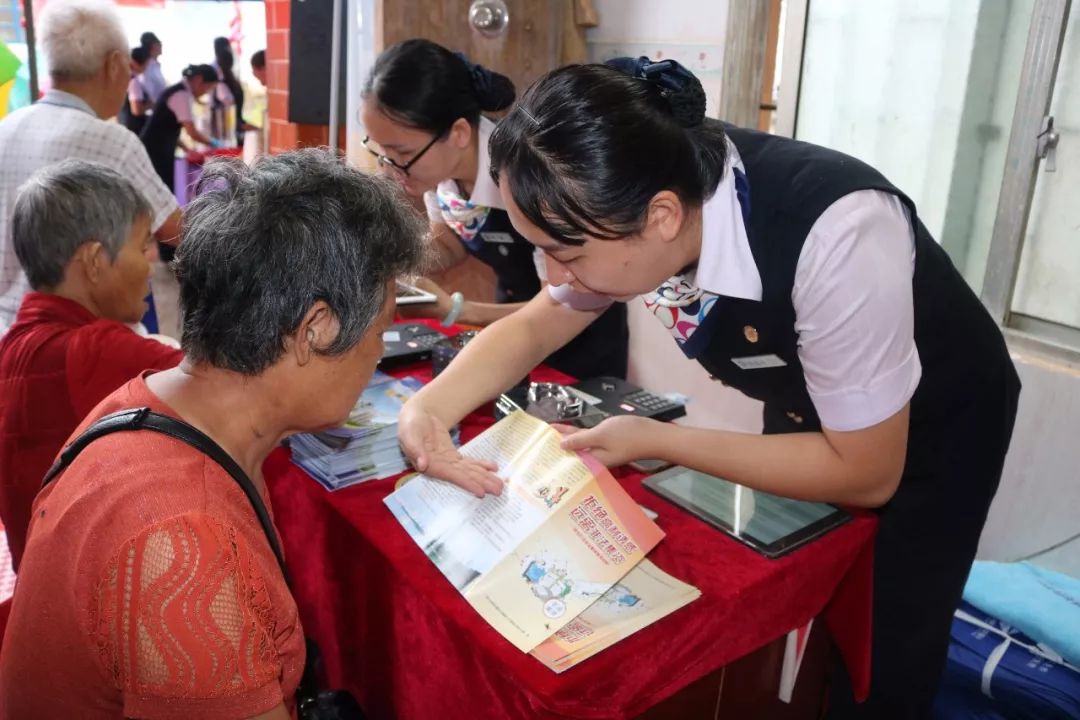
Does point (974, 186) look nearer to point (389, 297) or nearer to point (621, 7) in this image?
point (621, 7)

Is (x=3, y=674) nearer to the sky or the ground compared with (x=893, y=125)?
nearer to the ground

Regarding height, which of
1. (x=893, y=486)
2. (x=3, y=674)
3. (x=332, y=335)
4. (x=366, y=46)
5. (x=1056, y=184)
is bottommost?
(x=3, y=674)

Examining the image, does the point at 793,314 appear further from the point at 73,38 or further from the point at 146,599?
the point at 73,38

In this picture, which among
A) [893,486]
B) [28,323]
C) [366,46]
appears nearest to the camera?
[893,486]

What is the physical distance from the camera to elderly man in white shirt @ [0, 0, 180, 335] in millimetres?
2064

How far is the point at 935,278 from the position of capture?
1.14 metres

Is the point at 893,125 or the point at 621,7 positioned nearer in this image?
the point at 893,125

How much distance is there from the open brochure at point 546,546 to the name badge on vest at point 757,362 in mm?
276

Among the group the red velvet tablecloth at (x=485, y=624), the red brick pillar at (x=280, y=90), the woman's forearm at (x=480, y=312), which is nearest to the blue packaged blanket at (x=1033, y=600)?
the red velvet tablecloth at (x=485, y=624)

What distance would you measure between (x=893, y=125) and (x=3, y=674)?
2287 mm

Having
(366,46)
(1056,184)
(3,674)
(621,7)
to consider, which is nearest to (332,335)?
(3,674)

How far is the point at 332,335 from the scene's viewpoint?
888 mm

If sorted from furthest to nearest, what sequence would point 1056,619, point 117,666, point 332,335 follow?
1. point 1056,619
2. point 332,335
3. point 117,666

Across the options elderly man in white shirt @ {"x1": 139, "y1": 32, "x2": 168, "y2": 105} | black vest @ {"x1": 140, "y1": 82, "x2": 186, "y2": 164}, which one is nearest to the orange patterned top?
black vest @ {"x1": 140, "y1": 82, "x2": 186, "y2": 164}
